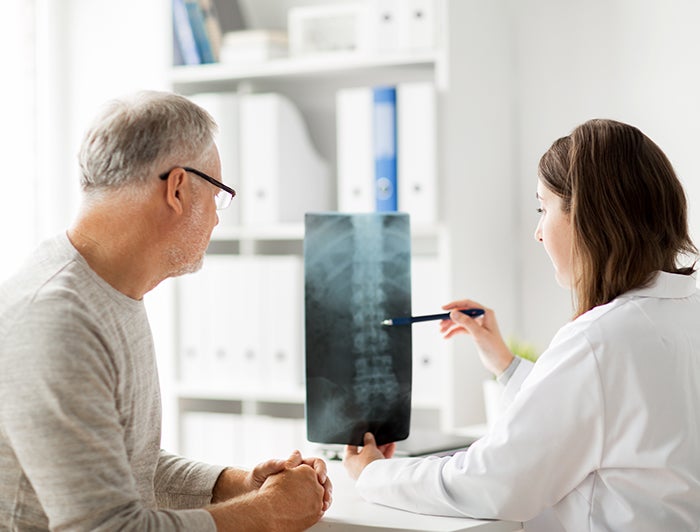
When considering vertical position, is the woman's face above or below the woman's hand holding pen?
above

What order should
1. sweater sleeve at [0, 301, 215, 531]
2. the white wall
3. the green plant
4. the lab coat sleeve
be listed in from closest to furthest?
sweater sleeve at [0, 301, 215, 531] → the lab coat sleeve → the green plant → the white wall

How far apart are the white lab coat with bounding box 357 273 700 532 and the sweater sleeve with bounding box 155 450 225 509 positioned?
413 mm

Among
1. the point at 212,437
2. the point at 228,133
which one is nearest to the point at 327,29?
the point at 228,133

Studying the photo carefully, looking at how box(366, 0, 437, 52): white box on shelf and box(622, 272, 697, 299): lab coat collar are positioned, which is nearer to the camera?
box(622, 272, 697, 299): lab coat collar

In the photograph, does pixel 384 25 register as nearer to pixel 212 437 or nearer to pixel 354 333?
pixel 354 333

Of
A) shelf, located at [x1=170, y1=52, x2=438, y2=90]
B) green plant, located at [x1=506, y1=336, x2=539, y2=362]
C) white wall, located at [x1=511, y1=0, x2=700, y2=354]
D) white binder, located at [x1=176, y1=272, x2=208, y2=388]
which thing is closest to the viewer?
green plant, located at [x1=506, y1=336, x2=539, y2=362]

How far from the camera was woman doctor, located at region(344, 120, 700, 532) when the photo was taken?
1.42 metres

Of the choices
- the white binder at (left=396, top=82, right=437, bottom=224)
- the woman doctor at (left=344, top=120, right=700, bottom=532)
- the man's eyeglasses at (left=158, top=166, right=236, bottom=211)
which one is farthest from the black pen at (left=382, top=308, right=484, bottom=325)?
the white binder at (left=396, top=82, right=437, bottom=224)

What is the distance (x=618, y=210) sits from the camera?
151 cm

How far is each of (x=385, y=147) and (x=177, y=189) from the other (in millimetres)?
1268

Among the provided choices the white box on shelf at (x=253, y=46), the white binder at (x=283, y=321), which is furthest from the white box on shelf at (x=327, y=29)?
the white binder at (x=283, y=321)

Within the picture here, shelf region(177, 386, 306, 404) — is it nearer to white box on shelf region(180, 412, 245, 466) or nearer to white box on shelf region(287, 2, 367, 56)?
white box on shelf region(180, 412, 245, 466)

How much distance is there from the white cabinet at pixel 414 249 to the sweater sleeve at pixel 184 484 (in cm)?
108

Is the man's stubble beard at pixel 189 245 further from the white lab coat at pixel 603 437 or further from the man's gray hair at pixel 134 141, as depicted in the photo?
the white lab coat at pixel 603 437
